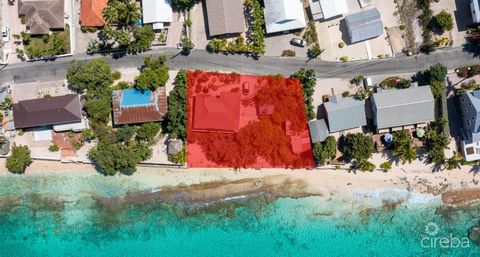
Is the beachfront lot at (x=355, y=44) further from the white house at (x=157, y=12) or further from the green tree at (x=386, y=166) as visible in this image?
the white house at (x=157, y=12)

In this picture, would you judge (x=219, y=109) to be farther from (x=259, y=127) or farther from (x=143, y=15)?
(x=143, y=15)

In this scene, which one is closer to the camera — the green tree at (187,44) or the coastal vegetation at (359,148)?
the coastal vegetation at (359,148)

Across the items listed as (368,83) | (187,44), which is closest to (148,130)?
(187,44)

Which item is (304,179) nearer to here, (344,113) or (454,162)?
(344,113)

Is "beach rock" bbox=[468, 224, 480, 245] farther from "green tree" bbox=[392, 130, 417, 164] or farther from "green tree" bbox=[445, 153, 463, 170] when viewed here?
"green tree" bbox=[392, 130, 417, 164]

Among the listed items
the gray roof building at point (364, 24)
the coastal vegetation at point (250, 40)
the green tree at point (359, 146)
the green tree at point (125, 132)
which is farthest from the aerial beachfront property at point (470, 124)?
the green tree at point (125, 132)

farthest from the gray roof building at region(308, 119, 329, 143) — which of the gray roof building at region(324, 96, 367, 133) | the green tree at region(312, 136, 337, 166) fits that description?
the gray roof building at region(324, 96, 367, 133)
